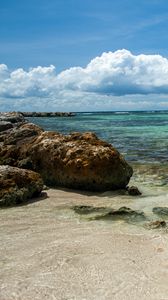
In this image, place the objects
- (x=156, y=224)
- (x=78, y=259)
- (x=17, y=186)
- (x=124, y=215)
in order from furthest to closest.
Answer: (x=17, y=186), (x=124, y=215), (x=156, y=224), (x=78, y=259)

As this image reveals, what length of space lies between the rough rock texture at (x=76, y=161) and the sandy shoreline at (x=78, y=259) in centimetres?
272

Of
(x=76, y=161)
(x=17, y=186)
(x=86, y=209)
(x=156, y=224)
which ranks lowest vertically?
(x=86, y=209)

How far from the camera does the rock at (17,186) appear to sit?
8.83m

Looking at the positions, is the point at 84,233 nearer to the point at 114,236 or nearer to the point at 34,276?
the point at 114,236

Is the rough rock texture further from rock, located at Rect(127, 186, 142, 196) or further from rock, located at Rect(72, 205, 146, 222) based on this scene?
rock, located at Rect(72, 205, 146, 222)

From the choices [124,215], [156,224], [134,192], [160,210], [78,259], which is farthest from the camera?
[134,192]

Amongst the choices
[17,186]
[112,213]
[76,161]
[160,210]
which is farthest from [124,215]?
[76,161]

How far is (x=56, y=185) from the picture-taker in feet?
36.4

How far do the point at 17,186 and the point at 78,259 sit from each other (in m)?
4.05

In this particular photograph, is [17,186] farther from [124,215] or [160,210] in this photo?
[160,210]

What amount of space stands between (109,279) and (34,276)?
0.92 meters

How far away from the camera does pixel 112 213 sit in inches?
309

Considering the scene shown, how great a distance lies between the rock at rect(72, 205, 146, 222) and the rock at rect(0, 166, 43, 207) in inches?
55.1

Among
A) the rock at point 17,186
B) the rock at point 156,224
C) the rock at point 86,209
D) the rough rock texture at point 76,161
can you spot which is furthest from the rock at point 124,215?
the rough rock texture at point 76,161
